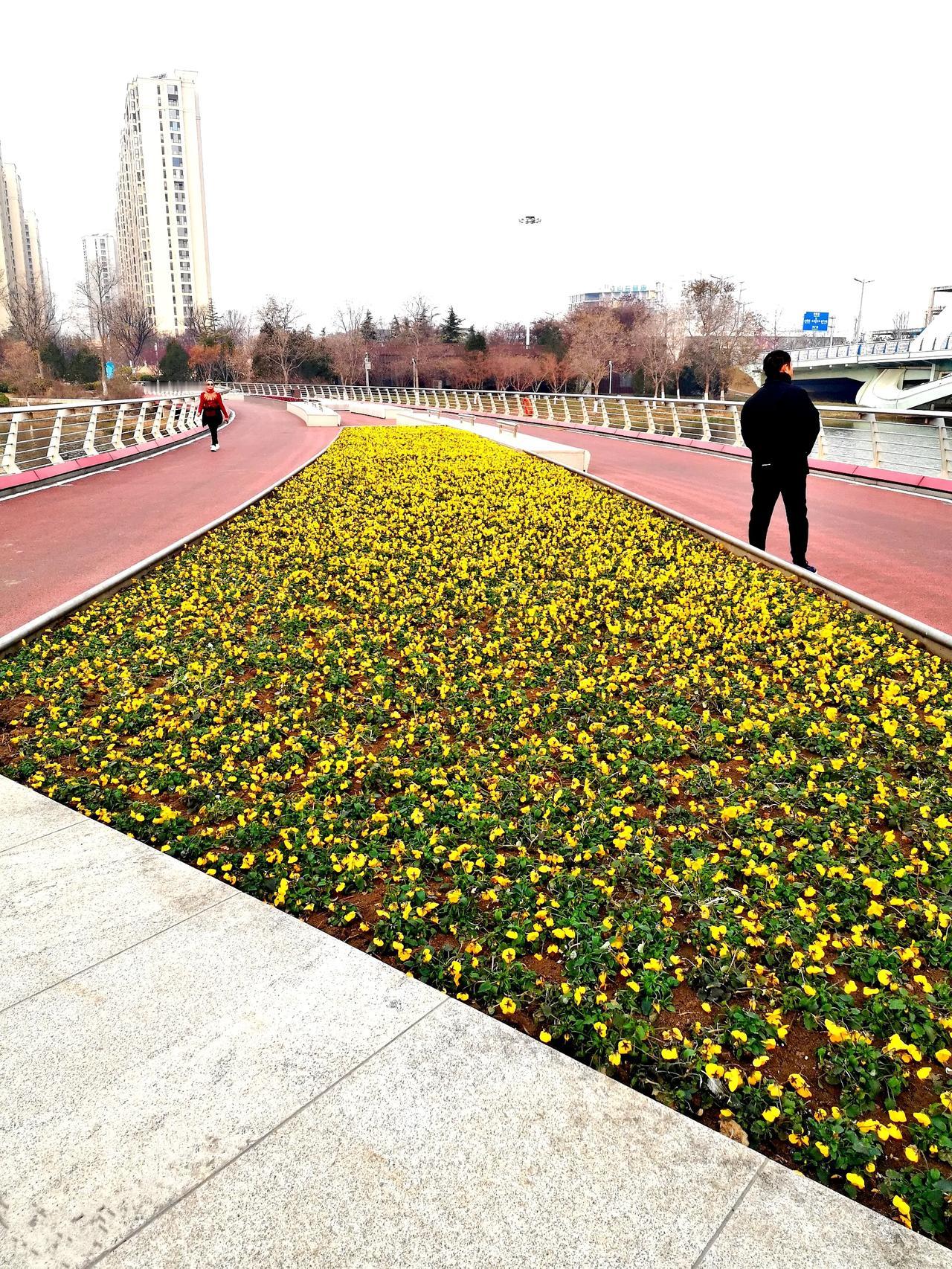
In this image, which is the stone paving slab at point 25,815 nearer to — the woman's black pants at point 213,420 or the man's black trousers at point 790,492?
the man's black trousers at point 790,492

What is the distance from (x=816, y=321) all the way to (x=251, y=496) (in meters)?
83.5

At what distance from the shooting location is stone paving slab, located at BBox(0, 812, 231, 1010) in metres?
3.05

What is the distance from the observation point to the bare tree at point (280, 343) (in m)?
87.9

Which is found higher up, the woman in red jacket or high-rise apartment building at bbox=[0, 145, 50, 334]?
high-rise apartment building at bbox=[0, 145, 50, 334]

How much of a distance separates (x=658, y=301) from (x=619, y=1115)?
101m

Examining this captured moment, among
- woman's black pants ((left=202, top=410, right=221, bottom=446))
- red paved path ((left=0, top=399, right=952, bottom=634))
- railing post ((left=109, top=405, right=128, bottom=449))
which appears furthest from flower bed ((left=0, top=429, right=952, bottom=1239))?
woman's black pants ((left=202, top=410, right=221, bottom=446))

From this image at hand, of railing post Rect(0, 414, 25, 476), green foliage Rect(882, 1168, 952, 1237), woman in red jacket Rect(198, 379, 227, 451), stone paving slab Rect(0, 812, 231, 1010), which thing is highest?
woman in red jacket Rect(198, 379, 227, 451)

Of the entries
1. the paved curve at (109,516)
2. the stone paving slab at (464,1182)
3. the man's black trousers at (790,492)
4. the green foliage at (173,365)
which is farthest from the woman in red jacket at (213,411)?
the green foliage at (173,365)

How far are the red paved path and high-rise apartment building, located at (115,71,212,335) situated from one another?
15182 centimetres

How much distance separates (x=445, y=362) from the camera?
74.8 metres

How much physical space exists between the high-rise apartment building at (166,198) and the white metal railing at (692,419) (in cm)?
10248

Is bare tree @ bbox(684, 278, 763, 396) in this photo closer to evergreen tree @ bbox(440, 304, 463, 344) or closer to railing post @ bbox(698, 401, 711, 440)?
evergreen tree @ bbox(440, 304, 463, 344)

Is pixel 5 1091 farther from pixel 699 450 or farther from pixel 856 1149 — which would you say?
pixel 699 450

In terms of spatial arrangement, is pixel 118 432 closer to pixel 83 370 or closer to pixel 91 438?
pixel 91 438
